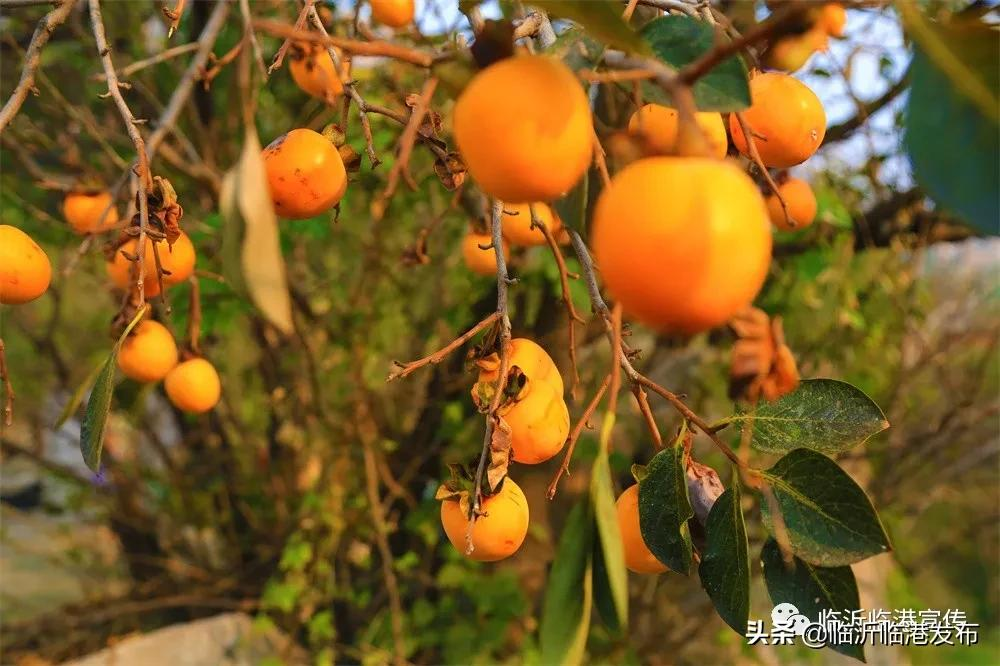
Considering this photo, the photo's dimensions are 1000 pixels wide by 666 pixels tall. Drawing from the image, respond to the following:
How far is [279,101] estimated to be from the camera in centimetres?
140

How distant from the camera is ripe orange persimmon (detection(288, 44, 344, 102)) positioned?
766 mm

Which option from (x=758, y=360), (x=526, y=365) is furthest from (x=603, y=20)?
(x=526, y=365)

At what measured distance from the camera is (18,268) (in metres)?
0.54

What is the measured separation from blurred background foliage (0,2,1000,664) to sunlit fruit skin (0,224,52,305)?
0.55 m

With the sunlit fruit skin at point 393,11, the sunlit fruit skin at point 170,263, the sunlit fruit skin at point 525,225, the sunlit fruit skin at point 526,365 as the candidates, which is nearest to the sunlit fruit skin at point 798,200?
the sunlit fruit skin at point 525,225

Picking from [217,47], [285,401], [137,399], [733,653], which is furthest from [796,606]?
[733,653]

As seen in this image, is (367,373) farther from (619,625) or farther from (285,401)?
(619,625)

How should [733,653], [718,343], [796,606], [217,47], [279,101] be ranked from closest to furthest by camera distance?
1. [796,606]
2. [217,47]
3. [279,101]
4. [718,343]
5. [733,653]

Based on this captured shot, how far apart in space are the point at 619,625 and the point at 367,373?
1.47m

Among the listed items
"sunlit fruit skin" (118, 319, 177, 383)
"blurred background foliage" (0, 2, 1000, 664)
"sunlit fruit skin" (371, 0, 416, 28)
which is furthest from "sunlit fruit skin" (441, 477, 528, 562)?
"blurred background foliage" (0, 2, 1000, 664)

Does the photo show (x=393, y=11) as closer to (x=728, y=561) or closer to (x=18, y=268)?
(x=18, y=268)

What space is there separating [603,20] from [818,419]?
315 mm

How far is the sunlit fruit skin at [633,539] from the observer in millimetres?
503

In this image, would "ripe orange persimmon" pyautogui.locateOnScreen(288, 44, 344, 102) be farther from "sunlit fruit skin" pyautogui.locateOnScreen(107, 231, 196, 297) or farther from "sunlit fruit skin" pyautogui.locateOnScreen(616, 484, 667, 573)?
"sunlit fruit skin" pyautogui.locateOnScreen(616, 484, 667, 573)
